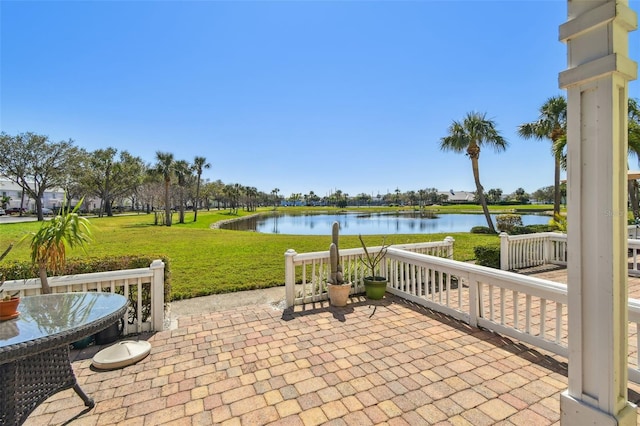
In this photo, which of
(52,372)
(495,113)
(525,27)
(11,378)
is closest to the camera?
(11,378)

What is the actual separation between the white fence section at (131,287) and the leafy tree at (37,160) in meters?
35.2

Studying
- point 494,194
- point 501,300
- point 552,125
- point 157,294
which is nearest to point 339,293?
point 501,300

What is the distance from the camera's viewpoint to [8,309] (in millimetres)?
2049

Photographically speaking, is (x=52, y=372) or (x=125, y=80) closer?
(x=52, y=372)

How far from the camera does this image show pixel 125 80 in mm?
10641

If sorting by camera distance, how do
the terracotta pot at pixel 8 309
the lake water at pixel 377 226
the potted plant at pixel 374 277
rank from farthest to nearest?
the lake water at pixel 377 226 < the potted plant at pixel 374 277 < the terracotta pot at pixel 8 309

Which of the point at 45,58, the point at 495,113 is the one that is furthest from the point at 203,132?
the point at 495,113

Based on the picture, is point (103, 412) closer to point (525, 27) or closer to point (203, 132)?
point (525, 27)

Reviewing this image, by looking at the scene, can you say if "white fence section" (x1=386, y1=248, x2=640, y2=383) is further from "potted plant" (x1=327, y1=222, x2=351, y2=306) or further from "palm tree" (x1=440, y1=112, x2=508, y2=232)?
"palm tree" (x1=440, y1=112, x2=508, y2=232)

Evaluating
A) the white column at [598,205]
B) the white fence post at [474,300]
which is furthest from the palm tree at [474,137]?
the white column at [598,205]

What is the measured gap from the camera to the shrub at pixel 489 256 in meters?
7.25

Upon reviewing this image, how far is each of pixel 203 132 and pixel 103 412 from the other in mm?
23592

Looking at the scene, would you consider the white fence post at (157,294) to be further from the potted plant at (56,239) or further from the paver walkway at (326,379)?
the potted plant at (56,239)

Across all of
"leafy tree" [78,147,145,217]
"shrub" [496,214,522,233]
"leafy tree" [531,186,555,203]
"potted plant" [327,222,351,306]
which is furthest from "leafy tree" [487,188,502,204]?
"potted plant" [327,222,351,306]
